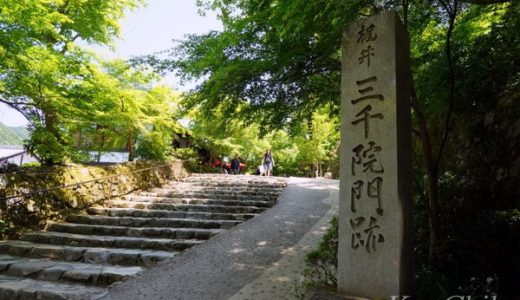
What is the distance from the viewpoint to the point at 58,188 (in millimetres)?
8383

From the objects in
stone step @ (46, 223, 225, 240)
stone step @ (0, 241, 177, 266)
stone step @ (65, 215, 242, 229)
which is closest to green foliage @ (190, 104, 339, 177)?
stone step @ (65, 215, 242, 229)

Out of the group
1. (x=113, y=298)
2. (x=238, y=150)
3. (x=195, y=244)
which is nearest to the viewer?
(x=113, y=298)

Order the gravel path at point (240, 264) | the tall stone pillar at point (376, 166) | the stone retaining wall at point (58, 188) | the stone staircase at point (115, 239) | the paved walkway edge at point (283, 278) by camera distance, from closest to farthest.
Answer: the tall stone pillar at point (376, 166) < the paved walkway edge at point (283, 278) < the gravel path at point (240, 264) < the stone staircase at point (115, 239) < the stone retaining wall at point (58, 188)

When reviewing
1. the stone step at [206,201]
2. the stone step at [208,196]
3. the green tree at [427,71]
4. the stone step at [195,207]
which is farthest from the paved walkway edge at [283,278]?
the stone step at [208,196]

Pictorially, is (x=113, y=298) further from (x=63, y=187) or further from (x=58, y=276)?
(x=63, y=187)

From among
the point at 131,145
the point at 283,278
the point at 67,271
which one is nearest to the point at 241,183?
the point at 131,145

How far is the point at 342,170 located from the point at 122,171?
28.2ft

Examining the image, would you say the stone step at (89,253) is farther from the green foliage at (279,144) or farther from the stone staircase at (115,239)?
→ the green foliage at (279,144)

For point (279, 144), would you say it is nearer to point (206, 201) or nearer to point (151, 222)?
point (206, 201)

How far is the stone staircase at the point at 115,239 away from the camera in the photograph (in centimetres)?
537

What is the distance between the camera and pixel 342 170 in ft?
12.0

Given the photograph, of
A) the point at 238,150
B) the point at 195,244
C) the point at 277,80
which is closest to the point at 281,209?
the point at 195,244

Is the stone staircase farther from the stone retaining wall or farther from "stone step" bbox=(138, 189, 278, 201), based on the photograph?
the stone retaining wall

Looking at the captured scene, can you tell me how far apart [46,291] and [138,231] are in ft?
8.93
